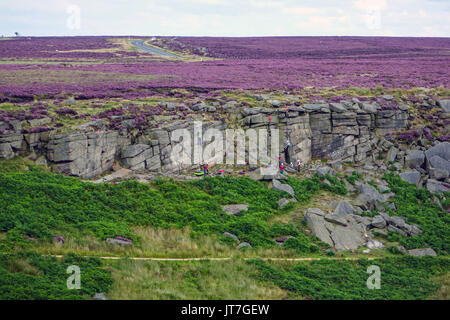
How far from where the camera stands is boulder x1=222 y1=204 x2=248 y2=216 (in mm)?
25156

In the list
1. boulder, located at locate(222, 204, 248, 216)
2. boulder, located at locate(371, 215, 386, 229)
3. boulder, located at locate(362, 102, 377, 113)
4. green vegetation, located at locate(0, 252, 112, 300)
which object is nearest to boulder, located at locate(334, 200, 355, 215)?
boulder, located at locate(371, 215, 386, 229)

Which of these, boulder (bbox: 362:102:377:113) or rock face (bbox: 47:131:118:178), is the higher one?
boulder (bbox: 362:102:377:113)

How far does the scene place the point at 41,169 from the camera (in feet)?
82.4

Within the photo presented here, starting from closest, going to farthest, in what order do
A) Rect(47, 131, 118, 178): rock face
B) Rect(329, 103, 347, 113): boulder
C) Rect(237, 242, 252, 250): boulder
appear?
Rect(237, 242, 252, 250): boulder, Rect(47, 131, 118, 178): rock face, Rect(329, 103, 347, 113): boulder

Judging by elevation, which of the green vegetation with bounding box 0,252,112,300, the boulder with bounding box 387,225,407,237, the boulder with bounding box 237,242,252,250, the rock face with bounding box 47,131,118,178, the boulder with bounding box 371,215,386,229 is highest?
the rock face with bounding box 47,131,118,178

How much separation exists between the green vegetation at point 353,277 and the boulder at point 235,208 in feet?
20.6

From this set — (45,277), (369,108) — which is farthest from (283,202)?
(369,108)

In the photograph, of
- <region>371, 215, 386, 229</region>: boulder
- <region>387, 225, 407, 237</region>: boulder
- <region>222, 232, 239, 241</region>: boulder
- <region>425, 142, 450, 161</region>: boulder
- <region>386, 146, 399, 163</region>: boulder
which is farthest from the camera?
<region>386, 146, 399, 163</region>: boulder

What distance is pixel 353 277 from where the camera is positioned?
1859 centimetres

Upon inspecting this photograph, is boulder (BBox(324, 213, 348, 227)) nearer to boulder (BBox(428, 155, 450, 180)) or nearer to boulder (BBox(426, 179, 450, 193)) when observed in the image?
boulder (BBox(426, 179, 450, 193))

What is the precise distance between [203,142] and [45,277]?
1887 cm

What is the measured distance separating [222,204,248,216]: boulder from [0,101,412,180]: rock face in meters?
4.29

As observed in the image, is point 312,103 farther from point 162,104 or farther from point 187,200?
point 187,200

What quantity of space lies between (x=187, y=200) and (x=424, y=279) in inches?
574
